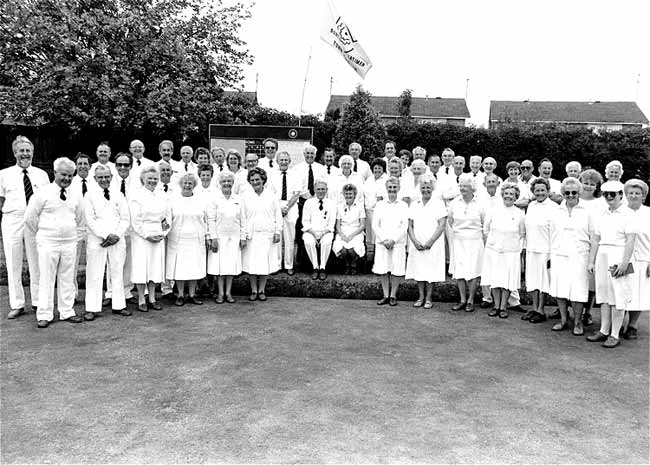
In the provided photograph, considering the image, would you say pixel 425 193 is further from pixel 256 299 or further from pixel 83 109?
pixel 83 109

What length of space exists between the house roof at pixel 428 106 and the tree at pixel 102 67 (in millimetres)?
51186

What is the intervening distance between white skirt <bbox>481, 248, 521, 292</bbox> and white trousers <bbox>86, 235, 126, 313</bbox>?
16.3 ft

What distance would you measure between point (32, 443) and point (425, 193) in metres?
5.87

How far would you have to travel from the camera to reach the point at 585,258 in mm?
6961

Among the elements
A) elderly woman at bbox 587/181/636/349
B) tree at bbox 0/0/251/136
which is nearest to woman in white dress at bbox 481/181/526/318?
elderly woman at bbox 587/181/636/349

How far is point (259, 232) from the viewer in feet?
27.6

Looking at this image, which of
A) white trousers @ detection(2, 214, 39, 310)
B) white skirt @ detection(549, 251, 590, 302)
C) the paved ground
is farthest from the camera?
white trousers @ detection(2, 214, 39, 310)

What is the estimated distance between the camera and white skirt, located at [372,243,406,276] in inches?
326

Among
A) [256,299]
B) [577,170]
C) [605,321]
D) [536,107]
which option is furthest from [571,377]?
[536,107]

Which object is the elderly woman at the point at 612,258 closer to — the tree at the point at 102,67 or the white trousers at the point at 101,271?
the white trousers at the point at 101,271

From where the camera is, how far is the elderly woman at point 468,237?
8.05 meters

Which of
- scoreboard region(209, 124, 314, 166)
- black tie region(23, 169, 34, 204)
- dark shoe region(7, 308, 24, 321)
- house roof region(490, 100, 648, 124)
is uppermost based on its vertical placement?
house roof region(490, 100, 648, 124)

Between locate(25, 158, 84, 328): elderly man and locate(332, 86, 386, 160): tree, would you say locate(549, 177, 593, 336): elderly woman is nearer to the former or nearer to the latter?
locate(25, 158, 84, 328): elderly man

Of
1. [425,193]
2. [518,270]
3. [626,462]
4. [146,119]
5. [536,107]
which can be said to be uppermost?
[536,107]
